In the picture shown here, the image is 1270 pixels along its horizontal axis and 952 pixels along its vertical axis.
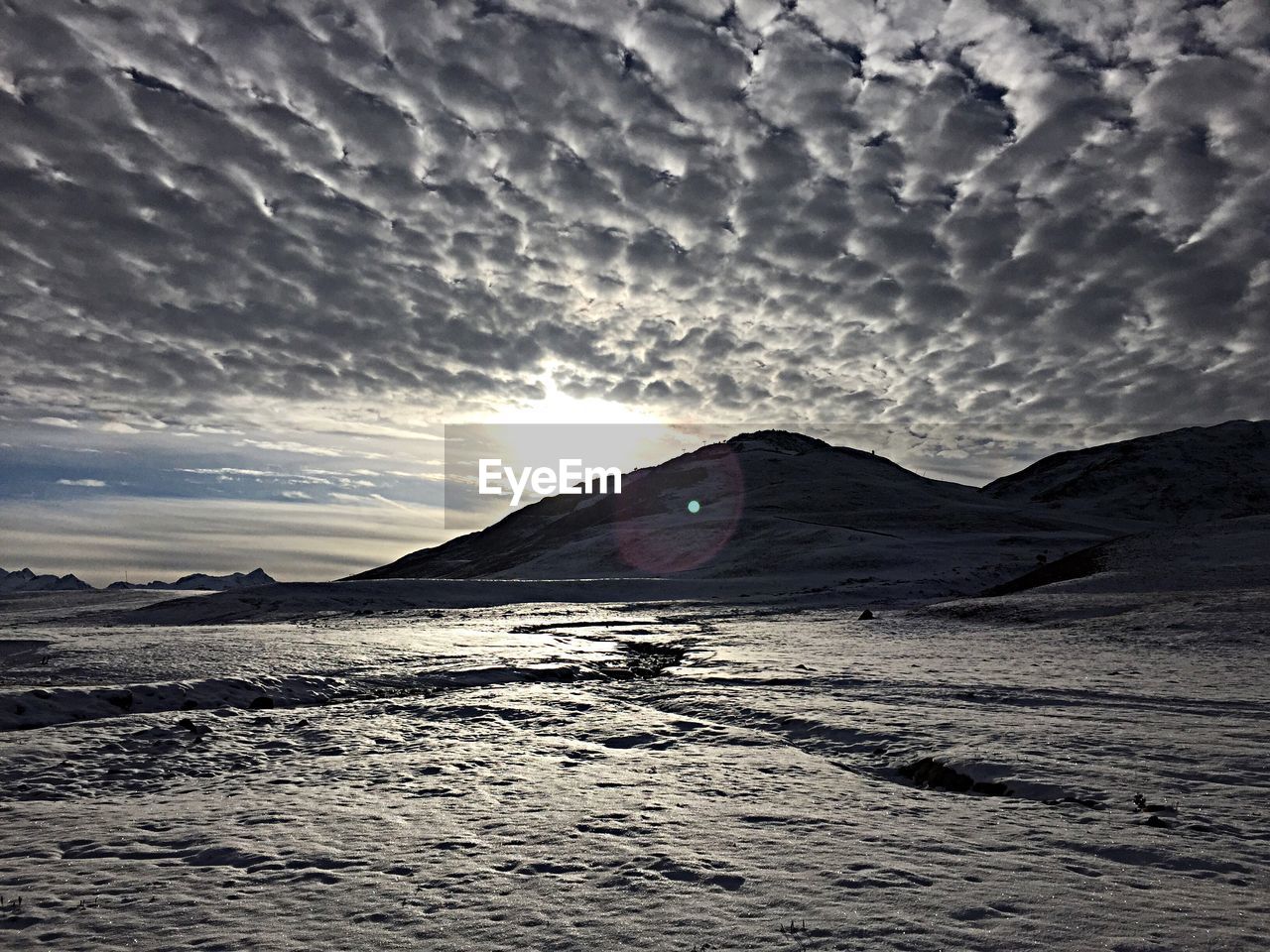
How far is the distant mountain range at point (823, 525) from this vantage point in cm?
7138

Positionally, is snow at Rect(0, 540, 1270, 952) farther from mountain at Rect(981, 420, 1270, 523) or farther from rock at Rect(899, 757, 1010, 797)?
mountain at Rect(981, 420, 1270, 523)

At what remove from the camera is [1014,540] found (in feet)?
260

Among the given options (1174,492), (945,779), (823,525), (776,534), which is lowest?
(945,779)

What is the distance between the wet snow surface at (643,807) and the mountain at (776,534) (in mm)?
41051

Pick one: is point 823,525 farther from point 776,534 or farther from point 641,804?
point 641,804

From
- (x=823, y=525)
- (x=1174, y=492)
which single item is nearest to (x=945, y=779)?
(x=823, y=525)

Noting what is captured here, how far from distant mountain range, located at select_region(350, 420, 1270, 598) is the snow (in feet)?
137

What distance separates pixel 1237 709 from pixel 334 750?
1715 cm

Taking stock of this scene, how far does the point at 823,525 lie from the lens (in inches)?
3984

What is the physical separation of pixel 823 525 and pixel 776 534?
968 centimetres

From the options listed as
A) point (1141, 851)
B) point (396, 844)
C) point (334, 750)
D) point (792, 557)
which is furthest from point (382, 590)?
point (1141, 851)

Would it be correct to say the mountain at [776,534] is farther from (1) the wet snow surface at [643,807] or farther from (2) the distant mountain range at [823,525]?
(1) the wet snow surface at [643,807]

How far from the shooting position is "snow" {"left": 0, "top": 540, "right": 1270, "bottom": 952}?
6145 millimetres

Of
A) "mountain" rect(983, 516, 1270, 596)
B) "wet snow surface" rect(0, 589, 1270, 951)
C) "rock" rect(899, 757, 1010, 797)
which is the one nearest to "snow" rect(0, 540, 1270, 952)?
"wet snow surface" rect(0, 589, 1270, 951)
